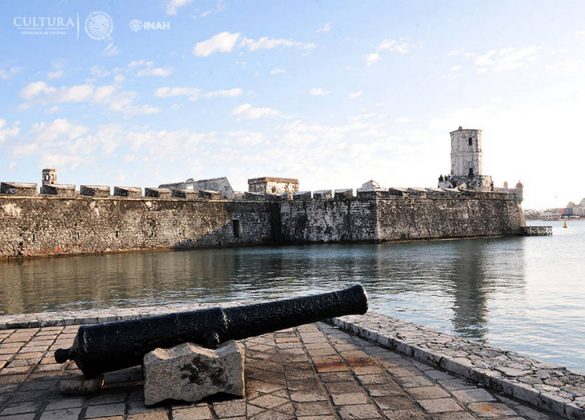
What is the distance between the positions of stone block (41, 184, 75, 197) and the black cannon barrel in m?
18.3

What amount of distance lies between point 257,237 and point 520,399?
23.9 meters

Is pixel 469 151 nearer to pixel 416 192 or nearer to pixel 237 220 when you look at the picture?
pixel 416 192

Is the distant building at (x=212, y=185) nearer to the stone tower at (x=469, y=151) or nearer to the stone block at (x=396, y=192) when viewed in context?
the stone block at (x=396, y=192)

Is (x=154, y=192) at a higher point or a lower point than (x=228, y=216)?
higher

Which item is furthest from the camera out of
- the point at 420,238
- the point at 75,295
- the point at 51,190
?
the point at 420,238

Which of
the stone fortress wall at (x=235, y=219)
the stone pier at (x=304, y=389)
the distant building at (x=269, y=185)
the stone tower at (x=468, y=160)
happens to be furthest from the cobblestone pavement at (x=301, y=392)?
the stone tower at (x=468, y=160)

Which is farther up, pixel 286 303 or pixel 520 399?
pixel 286 303

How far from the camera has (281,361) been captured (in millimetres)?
3963

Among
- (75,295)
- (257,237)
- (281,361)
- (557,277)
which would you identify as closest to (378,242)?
(257,237)

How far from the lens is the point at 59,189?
19.8 m

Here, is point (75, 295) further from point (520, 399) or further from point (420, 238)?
point (420, 238)

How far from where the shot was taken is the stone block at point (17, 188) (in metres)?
18.5

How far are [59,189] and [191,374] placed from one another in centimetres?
1883

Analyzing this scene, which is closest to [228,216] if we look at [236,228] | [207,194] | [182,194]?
[236,228]
